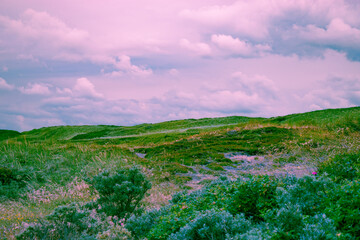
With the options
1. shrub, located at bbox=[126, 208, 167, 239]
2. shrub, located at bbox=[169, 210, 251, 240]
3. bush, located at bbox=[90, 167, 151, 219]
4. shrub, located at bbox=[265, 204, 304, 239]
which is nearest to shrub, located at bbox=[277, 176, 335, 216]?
shrub, located at bbox=[265, 204, 304, 239]

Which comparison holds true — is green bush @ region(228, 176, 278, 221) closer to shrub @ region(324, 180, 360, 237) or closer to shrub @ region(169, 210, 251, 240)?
shrub @ region(324, 180, 360, 237)

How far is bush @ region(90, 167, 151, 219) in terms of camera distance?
5285mm

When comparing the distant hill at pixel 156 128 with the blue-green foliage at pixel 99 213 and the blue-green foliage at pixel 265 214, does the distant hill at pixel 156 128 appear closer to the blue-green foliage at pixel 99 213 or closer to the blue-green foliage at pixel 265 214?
the blue-green foliage at pixel 99 213

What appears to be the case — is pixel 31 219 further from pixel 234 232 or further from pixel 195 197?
pixel 234 232

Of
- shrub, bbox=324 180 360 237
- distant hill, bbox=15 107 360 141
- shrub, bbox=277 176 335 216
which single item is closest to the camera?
shrub, bbox=324 180 360 237

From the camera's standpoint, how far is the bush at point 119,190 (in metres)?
5.29

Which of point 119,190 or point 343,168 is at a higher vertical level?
point 343,168

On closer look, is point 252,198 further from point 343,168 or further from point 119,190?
point 343,168

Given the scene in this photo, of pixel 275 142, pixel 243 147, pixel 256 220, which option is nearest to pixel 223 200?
pixel 256 220

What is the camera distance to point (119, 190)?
5262mm

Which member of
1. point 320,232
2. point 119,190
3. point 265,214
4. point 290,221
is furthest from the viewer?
point 119,190

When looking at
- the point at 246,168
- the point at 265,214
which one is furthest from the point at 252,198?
the point at 246,168

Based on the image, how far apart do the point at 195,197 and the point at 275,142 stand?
10491mm

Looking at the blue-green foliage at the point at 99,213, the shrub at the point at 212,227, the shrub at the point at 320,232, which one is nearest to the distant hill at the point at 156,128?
the blue-green foliage at the point at 99,213
